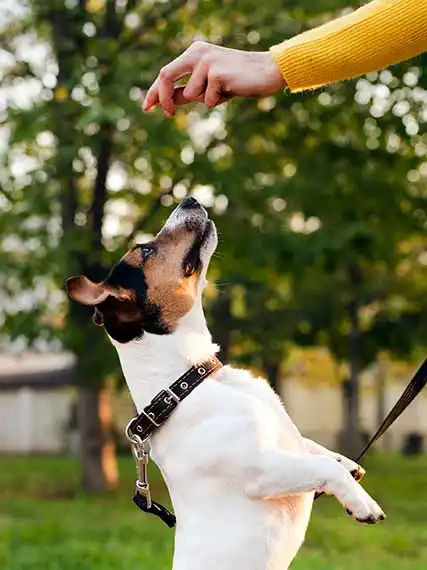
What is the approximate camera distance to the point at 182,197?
50.7ft

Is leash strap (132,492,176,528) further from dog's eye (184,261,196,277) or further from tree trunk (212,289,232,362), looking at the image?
tree trunk (212,289,232,362)

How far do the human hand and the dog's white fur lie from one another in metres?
1.02

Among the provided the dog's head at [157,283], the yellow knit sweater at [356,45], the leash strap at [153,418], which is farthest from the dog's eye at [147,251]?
the yellow knit sweater at [356,45]

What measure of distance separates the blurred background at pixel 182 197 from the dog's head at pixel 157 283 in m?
6.18

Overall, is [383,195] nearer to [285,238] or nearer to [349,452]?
[285,238]

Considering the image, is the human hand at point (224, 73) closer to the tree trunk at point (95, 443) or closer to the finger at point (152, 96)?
the finger at point (152, 96)

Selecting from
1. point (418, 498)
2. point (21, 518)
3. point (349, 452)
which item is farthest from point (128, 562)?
point (349, 452)

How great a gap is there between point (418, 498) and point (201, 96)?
15.1 meters

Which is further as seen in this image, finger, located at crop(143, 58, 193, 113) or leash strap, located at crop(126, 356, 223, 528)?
leash strap, located at crop(126, 356, 223, 528)

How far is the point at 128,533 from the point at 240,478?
28.7 ft

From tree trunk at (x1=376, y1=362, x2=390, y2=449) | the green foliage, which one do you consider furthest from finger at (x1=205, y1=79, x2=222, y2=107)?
tree trunk at (x1=376, y1=362, x2=390, y2=449)

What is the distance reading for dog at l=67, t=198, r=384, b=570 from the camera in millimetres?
3260

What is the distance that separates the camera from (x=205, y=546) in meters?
3.35

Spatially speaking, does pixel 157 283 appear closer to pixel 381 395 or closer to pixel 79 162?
pixel 79 162
